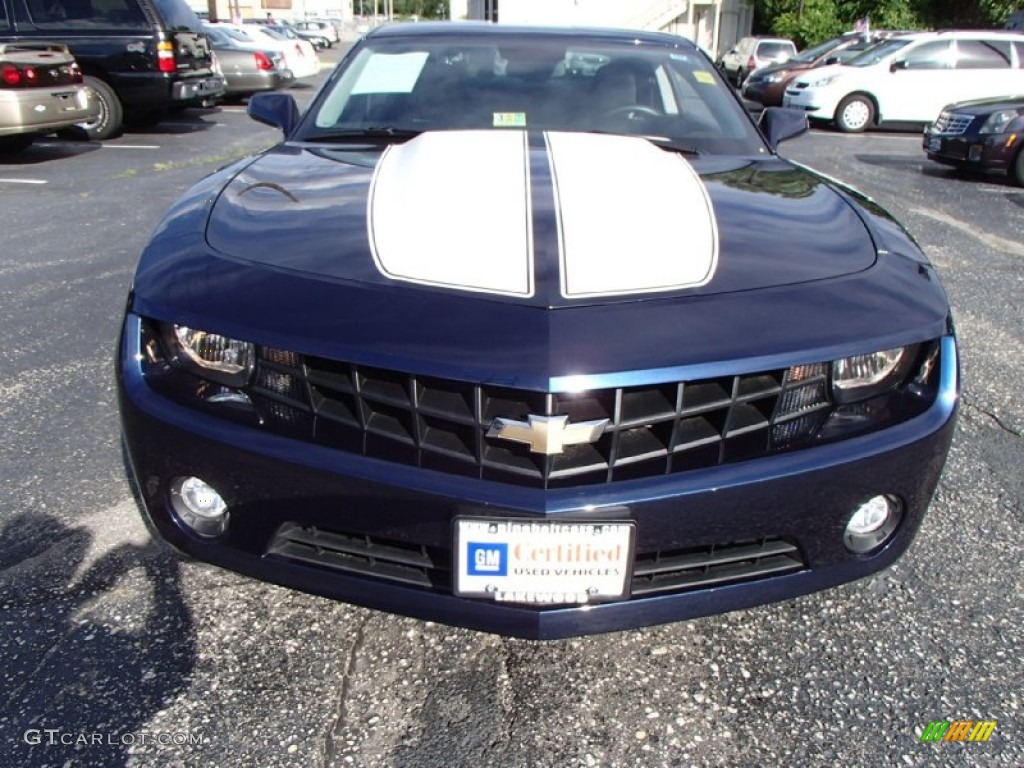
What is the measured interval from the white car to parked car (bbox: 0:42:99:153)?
7.23 metres

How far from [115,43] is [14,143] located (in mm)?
1798

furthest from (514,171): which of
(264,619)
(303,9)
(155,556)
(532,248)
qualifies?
(303,9)

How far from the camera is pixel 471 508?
1.58 m

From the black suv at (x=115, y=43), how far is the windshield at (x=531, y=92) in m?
8.24

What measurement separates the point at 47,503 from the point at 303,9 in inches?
2774

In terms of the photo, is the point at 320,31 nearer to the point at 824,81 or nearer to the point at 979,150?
the point at 824,81

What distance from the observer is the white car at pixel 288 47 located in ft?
53.3

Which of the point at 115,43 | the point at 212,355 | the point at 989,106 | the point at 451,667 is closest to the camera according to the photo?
the point at 212,355

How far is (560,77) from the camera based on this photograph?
3.05 m

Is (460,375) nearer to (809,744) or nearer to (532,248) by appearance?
(532,248)

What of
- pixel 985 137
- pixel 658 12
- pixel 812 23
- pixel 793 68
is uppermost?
pixel 658 12

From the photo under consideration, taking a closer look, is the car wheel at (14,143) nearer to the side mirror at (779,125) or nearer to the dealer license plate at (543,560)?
the side mirror at (779,125)

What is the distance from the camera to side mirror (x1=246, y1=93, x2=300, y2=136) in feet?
10.2

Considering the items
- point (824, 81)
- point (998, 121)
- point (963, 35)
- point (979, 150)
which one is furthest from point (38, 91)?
point (963, 35)
